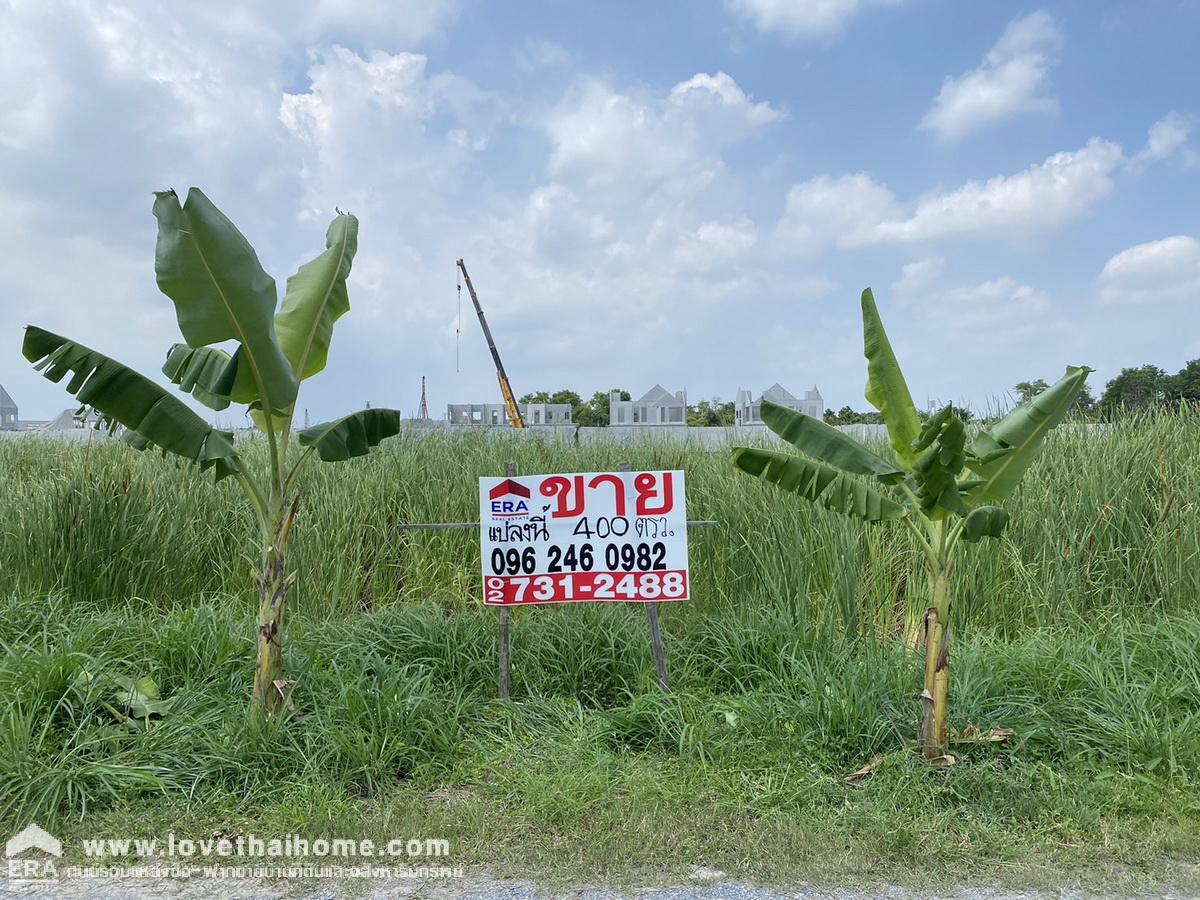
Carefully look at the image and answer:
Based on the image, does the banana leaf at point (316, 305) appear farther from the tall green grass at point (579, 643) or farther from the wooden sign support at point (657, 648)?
the wooden sign support at point (657, 648)

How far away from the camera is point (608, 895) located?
3.14 metres

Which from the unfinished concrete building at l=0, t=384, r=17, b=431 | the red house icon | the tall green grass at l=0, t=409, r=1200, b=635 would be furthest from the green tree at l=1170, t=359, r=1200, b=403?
the unfinished concrete building at l=0, t=384, r=17, b=431

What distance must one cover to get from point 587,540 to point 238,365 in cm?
252

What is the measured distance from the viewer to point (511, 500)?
216 inches

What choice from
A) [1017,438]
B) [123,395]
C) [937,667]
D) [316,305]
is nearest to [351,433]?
[316,305]

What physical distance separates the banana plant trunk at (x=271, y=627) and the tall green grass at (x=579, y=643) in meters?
0.21

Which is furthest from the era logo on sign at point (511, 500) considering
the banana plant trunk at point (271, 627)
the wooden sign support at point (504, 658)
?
the banana plant trunk at point (271, 627)

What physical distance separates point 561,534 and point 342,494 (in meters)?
3.38

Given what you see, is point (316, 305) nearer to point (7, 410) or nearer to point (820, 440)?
point (820, 440)

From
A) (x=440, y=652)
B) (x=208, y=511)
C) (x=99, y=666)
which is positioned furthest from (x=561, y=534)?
(x=208, y=511)

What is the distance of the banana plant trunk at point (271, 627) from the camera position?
4.48 meters

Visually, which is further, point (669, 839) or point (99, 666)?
point (99, 666)

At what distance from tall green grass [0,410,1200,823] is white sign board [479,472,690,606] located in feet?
1.60

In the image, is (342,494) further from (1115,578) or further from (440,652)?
(1115,578)
